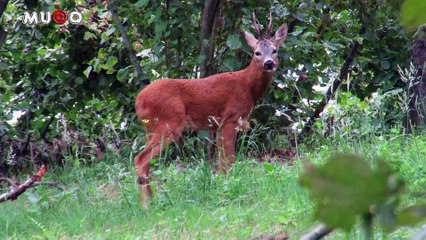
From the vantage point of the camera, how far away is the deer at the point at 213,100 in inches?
306

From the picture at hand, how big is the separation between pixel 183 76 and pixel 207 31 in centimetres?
65

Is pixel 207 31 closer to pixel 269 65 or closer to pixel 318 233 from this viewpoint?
pixel 269 65

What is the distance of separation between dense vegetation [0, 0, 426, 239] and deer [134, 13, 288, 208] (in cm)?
20

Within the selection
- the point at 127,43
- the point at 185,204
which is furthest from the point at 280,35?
the point at 185,204

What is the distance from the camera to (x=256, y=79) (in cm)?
902

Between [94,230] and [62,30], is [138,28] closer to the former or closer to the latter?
[62,30]

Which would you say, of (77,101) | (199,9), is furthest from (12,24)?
(199,9)

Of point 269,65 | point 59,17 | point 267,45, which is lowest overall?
point 269,65

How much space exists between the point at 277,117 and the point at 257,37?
0.99 meters

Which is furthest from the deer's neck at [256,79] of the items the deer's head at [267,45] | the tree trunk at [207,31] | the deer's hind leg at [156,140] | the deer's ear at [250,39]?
the deer's hind leg at [156,140]

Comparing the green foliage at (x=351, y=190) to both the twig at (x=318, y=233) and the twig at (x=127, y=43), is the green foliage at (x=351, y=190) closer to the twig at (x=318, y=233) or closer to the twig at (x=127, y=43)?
the twig at (x=318, y=233)

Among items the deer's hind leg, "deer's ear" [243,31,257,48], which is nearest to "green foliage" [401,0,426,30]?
the deer's hind leg

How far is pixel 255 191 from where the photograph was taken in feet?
19.1

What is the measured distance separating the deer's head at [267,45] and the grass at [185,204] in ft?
6.87
